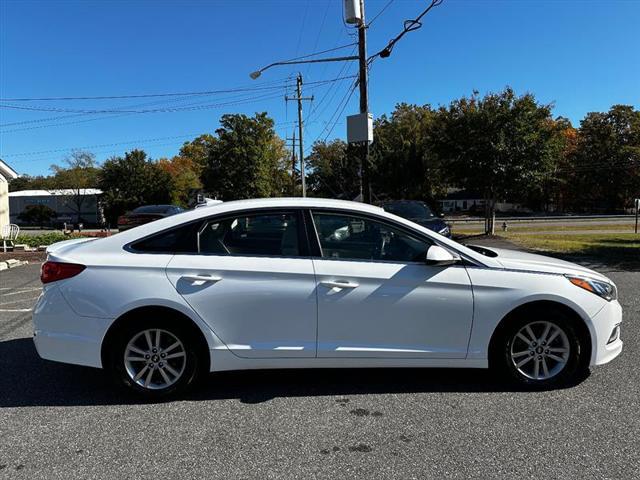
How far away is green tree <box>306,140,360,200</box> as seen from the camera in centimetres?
6229

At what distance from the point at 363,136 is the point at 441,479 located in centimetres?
1239

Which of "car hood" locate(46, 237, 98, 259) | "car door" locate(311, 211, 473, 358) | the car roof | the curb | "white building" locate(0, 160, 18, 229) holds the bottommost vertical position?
the curb

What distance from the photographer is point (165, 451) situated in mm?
3180

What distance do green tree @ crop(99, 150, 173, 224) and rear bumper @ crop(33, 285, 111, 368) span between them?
49.1m

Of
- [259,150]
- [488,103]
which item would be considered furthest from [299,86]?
[488,103]

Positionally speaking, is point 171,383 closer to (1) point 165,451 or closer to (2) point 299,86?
(1) point 165,451

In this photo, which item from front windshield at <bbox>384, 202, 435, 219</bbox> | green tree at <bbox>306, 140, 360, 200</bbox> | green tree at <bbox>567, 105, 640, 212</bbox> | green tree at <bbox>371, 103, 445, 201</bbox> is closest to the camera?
front windshield at <bbox>384, 202, 435, 219</bbox>

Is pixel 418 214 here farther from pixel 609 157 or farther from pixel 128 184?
pixel 609 157

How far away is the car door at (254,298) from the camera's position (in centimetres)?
387

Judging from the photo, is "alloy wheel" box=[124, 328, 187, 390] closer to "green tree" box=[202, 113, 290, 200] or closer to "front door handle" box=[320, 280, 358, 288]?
"front door handle" box=[320, 280, 358, 288]

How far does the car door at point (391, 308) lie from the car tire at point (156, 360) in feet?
3.39

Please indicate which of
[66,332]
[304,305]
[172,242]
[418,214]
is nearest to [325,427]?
[304,305]

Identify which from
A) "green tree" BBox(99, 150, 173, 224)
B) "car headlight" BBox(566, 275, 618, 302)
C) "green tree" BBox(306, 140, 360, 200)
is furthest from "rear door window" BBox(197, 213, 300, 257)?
"green tree" BBox(306, 140, 360, 200)

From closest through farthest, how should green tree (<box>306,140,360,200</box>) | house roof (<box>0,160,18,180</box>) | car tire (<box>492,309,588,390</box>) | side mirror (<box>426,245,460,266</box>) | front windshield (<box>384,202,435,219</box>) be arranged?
side mirror (<box>426,245,460,266</box>) < car tire (<box>492,309,588,390</box>) < front windshield (<box>384,202,435,219</box>) < house roof (<box>0,160,18,180</box>) < green tree (<box>306,140,360,200</box>)
